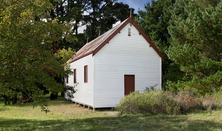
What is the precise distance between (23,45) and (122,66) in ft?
29.8

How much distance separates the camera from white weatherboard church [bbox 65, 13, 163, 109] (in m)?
16.3

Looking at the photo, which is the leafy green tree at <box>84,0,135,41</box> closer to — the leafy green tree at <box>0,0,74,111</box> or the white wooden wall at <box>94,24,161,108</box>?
the white wooden wall at <box>94,24,161,108</box>

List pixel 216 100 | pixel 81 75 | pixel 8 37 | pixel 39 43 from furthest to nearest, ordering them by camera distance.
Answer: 1. pixel 81 75
2. pixel 216 100
3. pixel 39 43
4. pixel 8 37

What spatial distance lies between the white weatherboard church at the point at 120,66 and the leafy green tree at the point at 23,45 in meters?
5.63

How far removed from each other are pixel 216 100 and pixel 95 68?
793 centimetres

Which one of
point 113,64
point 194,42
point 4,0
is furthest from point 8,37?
point 194,42

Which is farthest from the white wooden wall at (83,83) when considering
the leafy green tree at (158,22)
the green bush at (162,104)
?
the leafy green tree at (158,22)

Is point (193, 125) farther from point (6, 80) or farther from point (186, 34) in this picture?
point (186, 34)

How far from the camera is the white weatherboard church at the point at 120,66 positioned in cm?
1630

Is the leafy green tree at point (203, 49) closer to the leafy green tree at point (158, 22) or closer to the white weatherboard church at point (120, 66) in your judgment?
the white weatherboard church at point (120, 66)

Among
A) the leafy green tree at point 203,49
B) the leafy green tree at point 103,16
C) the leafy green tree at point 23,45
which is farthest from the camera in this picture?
the leafy green tree at point 103,16

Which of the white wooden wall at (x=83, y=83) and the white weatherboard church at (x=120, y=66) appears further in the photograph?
the white wooden wall at (x=83, y=83)

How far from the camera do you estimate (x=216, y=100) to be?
1411cm

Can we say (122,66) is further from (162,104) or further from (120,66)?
(162,104)
